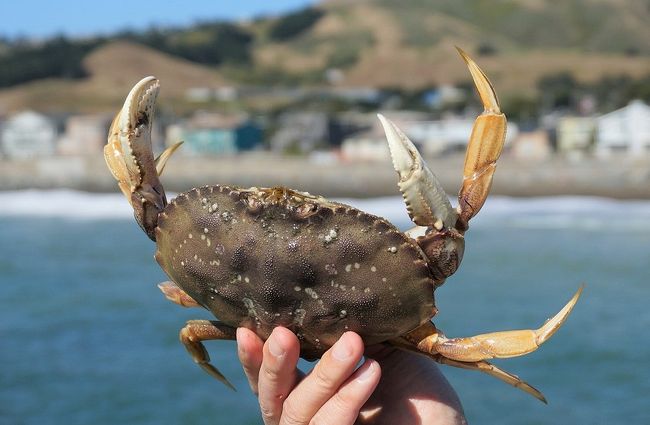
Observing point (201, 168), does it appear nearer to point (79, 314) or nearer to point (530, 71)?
point (79, 314)

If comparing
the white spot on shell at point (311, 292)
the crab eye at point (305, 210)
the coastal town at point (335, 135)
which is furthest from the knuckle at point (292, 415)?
the coastal town at point (335, 135)

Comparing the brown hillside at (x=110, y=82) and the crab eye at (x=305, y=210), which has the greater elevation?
the crab eye at (x=305, y=210)

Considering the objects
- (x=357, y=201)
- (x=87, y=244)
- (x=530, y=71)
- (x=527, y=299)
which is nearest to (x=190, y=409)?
(x=527, y=299)

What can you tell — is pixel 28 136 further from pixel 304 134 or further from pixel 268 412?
pixel 268 412

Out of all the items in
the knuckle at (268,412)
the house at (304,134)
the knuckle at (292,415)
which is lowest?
the house at (304,134)

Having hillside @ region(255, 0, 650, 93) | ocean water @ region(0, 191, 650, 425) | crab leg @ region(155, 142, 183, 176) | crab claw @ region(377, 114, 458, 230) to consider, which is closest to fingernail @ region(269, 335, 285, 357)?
crab claw @ region(377, 114, 458, 230)

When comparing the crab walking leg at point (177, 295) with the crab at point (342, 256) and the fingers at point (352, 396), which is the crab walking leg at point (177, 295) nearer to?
the crab at point (342, 256)
